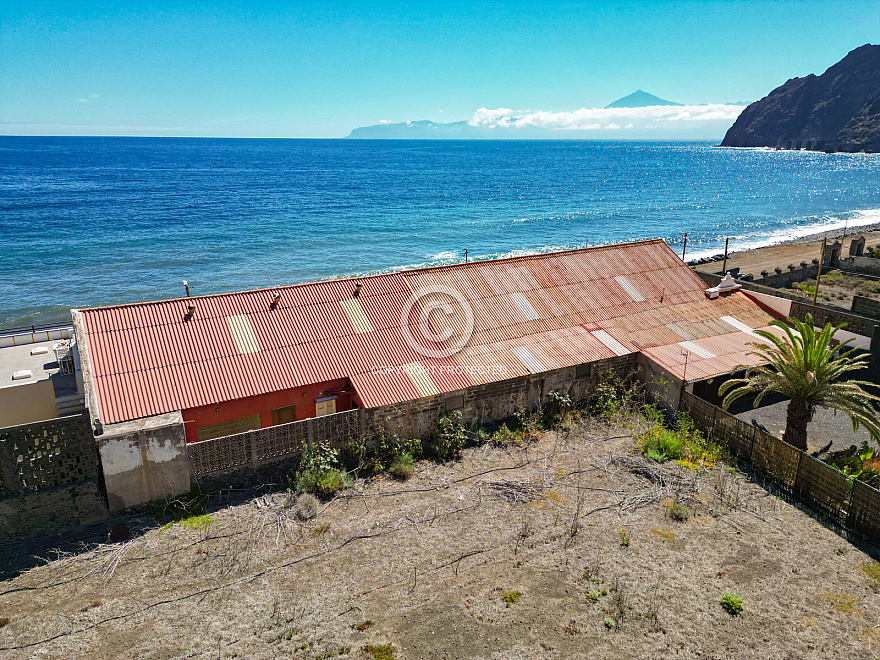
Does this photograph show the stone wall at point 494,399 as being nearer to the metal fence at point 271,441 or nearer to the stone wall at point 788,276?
the metal fence at point 271,441

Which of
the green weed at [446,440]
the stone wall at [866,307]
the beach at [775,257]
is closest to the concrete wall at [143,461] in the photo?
the green weed at [446,440]

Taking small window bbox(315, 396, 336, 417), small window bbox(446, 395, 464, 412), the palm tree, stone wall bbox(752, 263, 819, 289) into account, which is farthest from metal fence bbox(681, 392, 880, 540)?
stone wall bbox(752, 263, 819, 289)

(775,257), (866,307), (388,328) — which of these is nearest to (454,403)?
(388,328)

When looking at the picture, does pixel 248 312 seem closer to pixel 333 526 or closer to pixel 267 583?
pixel 333 526

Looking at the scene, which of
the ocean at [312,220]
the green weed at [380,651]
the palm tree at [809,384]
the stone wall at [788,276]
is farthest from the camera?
the ocean at [312,220]

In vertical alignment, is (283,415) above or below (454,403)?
below

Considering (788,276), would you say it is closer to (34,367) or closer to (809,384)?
(809,384)

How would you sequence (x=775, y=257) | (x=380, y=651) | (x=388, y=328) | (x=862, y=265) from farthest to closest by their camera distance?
(x=775, y=257) → (x=862, y=265) → (x=388, y=328) → (x=380, y=651)
